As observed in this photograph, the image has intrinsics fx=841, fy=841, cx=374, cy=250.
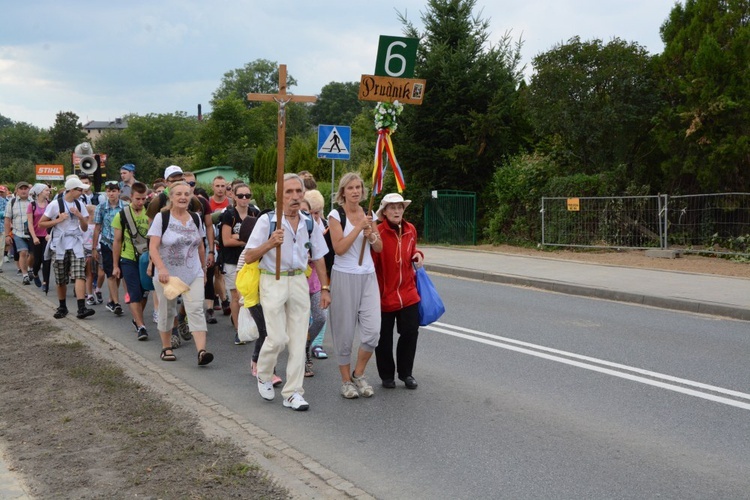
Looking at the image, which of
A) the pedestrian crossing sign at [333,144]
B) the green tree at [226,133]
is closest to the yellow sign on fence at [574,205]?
the pedestrian crossing sign at [333,144]

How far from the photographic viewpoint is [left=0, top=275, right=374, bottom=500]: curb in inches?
183

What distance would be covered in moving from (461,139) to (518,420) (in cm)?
1969

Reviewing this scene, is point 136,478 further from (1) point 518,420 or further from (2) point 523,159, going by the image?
(2) point 523,159

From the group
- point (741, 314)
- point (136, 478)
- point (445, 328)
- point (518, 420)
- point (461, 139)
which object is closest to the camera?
point (136, 478)

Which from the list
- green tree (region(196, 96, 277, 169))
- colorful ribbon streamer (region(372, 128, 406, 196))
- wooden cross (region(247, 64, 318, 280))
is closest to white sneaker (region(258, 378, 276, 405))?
wooden cross (region(247, 64, 318, 280))

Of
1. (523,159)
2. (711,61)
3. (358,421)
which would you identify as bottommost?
(358,421)

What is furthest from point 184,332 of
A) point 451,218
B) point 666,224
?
point 451,218

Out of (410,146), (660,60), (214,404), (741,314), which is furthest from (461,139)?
(214,404)

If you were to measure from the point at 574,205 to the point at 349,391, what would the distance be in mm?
14941

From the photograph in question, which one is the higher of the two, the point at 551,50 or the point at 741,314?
the point at 551,50

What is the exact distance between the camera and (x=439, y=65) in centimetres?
2447

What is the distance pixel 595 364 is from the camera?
26.4 ft

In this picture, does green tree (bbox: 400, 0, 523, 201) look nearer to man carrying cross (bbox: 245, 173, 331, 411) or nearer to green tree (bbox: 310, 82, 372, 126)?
man carrying cross (bbox: 245, 173, 331, 411)

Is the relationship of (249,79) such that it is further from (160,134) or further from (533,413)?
(533,413)
